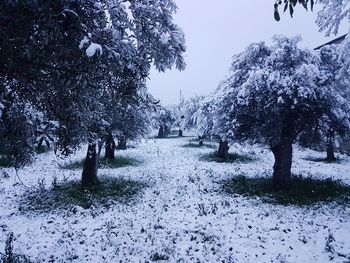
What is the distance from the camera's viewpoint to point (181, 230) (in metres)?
10.2

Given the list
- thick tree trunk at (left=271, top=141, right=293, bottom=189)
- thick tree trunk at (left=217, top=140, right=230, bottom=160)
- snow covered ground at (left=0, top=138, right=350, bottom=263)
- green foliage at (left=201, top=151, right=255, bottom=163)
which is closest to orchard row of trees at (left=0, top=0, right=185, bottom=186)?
snow covered ground at (left=0, top=138, right=350, bottom=263)

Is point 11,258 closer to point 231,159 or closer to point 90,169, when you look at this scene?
point 90,169

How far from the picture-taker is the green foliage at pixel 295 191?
1276 cm

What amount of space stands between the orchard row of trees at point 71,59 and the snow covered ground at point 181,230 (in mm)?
4051

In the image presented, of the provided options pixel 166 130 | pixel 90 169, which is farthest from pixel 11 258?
pixel 166 130

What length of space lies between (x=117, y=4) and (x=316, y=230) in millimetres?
9040

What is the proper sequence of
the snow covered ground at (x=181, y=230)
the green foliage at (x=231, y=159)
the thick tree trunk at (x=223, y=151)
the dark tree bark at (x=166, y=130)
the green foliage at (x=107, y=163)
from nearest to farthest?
1. the snow covered ground at (x=181, y=230)
2. the green foliage at (x=107, y=163)
3. the green foliage at (x=231, y=159)
4. the thick tree trunk at (x=223, y=151)
5. the dark tree bark at (x=166, y=130)

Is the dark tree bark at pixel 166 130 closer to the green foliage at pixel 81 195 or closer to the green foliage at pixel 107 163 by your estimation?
the green foliage at pixel 107 163

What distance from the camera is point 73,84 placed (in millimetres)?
5699

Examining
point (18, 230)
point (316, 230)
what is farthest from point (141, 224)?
point (316, 230)

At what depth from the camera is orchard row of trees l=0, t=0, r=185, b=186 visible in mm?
4660

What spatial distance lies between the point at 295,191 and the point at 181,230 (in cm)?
627

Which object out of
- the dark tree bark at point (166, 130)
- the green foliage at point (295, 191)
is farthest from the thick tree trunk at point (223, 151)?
the dark tree bark at point (166, 130)

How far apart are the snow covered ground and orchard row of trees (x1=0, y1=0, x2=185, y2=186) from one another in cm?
405
